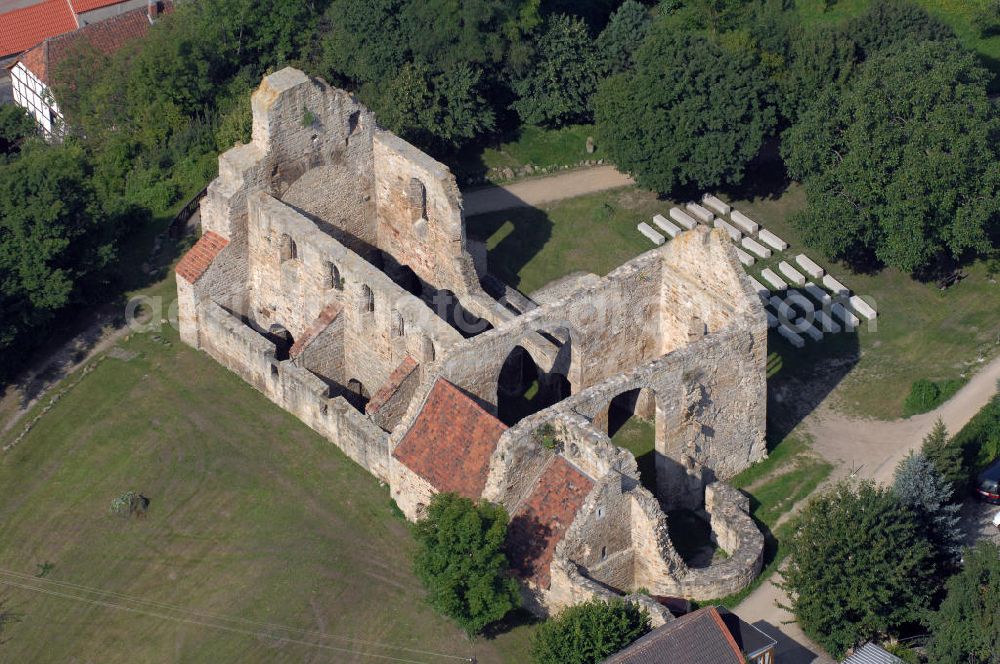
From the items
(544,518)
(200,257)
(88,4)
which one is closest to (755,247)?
(544,518)

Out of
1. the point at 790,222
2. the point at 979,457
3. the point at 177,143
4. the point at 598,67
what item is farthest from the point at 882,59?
the point at 177,143

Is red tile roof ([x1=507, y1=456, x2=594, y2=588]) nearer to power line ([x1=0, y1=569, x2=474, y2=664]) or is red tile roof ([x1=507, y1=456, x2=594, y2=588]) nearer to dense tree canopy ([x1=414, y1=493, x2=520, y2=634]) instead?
dense tree canopy ([x1=414, y1=493, x2=520, y2=634])

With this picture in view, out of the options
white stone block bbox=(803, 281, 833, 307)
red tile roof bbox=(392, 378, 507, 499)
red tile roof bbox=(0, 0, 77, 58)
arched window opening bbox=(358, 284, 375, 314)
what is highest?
red tile roof bbox=(0, 0, 77, 58)

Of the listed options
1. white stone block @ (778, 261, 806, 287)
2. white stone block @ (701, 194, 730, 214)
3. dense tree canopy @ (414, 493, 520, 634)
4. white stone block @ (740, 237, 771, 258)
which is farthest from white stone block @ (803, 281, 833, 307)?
dense tree canopy @ (414, 493, 520, 634)

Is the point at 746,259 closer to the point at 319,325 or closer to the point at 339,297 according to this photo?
the point at 339,297

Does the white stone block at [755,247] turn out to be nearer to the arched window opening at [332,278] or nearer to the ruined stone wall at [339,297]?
the ruined stone wall at [339,297]

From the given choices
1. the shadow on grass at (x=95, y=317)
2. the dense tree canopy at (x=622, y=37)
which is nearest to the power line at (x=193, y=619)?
the shadow on grass at (x=95, y=317)

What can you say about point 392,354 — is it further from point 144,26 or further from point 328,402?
point 144,26
